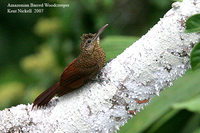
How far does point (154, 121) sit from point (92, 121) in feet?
2.54

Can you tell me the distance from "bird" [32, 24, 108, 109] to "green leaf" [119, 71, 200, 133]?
0.69 meters

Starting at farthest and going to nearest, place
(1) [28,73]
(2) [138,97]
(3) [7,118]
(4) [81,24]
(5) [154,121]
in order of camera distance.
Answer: (1) [28,73] < (4) [81,24] < (5) [154,121] < (3) [7,118] < (2) [138,97]

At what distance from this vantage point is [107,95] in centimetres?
171

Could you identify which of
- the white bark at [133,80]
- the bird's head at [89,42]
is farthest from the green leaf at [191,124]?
the bird's head at [89,42]

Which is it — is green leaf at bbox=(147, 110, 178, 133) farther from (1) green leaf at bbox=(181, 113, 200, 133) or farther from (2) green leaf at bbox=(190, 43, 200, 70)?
(2) green leaf at bbox=(190, 43, 200, 70)

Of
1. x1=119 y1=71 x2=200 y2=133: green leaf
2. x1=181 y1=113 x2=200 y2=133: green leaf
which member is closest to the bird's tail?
x1=119 y1=71 x2=200 y2=133: green leaf

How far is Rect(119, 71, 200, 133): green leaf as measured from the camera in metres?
2.34

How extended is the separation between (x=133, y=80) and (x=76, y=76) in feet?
1.13

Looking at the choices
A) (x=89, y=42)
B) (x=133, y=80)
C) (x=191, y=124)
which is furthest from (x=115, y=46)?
(x=191, y=124)

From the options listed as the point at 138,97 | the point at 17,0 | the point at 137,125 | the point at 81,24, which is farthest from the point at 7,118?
the point at 17,0

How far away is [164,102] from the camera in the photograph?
247 cm

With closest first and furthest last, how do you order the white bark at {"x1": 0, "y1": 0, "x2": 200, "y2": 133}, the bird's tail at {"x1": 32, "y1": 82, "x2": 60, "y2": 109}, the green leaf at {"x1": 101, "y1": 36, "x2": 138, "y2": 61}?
the white bark at {"x1": 0, "y1": 0, "x2": 200, "y2": 133} → the bird's tail at {"x1": 32, "y1": 82, "x2": 60, "y2": 109} → the green leaf at {"x1": 101, "y1": 36, "x2": 138, "y2": 61}

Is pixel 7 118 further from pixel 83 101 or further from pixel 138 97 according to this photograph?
pixel 138 97

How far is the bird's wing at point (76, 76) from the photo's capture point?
1.82 metres
